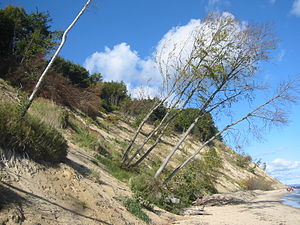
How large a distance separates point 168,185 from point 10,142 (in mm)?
9220

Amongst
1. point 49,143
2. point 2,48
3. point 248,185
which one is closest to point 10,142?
point 49,143

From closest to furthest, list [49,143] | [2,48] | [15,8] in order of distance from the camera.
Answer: [49,143] < [2,48] < [15,8]

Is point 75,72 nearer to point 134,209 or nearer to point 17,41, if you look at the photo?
point 17,41

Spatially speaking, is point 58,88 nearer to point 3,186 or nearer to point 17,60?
point 17,60

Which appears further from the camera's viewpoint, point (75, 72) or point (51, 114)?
point (75, 72)

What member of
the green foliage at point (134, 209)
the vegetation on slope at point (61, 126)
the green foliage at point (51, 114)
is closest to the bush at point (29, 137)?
the vegetation on slope at point (61, 126)

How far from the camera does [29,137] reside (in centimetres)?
579

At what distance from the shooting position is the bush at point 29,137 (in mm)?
5375

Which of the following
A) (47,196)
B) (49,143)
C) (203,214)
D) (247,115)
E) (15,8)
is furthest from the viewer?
(15,8)

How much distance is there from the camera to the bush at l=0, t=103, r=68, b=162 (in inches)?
212

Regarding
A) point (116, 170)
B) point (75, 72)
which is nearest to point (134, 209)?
point (116, 170)

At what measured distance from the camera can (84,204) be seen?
584 centimetres

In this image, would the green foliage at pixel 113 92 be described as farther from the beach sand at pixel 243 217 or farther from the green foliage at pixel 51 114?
the beach sand at pixel 243 217

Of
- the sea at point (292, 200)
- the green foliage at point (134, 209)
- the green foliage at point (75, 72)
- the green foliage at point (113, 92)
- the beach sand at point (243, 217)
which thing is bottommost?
the green foliage at point (134, 209)
